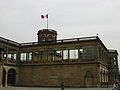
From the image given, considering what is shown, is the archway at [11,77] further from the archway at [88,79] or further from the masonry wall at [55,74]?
the archway at [88,79]

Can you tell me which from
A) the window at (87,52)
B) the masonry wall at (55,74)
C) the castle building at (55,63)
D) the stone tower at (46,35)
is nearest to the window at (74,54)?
Result: the castle building at (55,63)

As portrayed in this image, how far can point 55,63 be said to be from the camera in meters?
49.4

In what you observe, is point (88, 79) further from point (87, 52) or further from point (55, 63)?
point (55, 63)

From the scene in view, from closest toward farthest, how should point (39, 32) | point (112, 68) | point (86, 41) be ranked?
point (86, 41)
point (39, 32)
point (112, 68)

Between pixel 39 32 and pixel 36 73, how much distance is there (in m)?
12.0

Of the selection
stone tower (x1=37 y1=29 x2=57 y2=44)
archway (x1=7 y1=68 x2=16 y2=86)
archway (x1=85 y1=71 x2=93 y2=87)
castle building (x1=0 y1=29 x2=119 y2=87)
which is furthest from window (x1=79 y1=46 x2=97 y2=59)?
archway (x1=7 y1=68 x2=16 y2=86)

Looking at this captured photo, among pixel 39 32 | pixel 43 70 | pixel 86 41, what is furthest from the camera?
pixel 39 32

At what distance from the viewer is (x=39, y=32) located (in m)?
58.9

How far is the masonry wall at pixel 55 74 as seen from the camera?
46.2 m

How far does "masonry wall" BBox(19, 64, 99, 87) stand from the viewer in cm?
4622

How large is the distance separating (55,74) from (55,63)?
229cm

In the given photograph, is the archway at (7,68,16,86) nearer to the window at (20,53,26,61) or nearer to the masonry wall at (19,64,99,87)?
the masonry wall at (19,64,99,87)

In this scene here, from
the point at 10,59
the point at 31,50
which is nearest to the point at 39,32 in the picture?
the point at 31,50

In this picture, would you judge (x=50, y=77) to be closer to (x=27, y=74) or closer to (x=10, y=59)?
(x=27, y=74)
